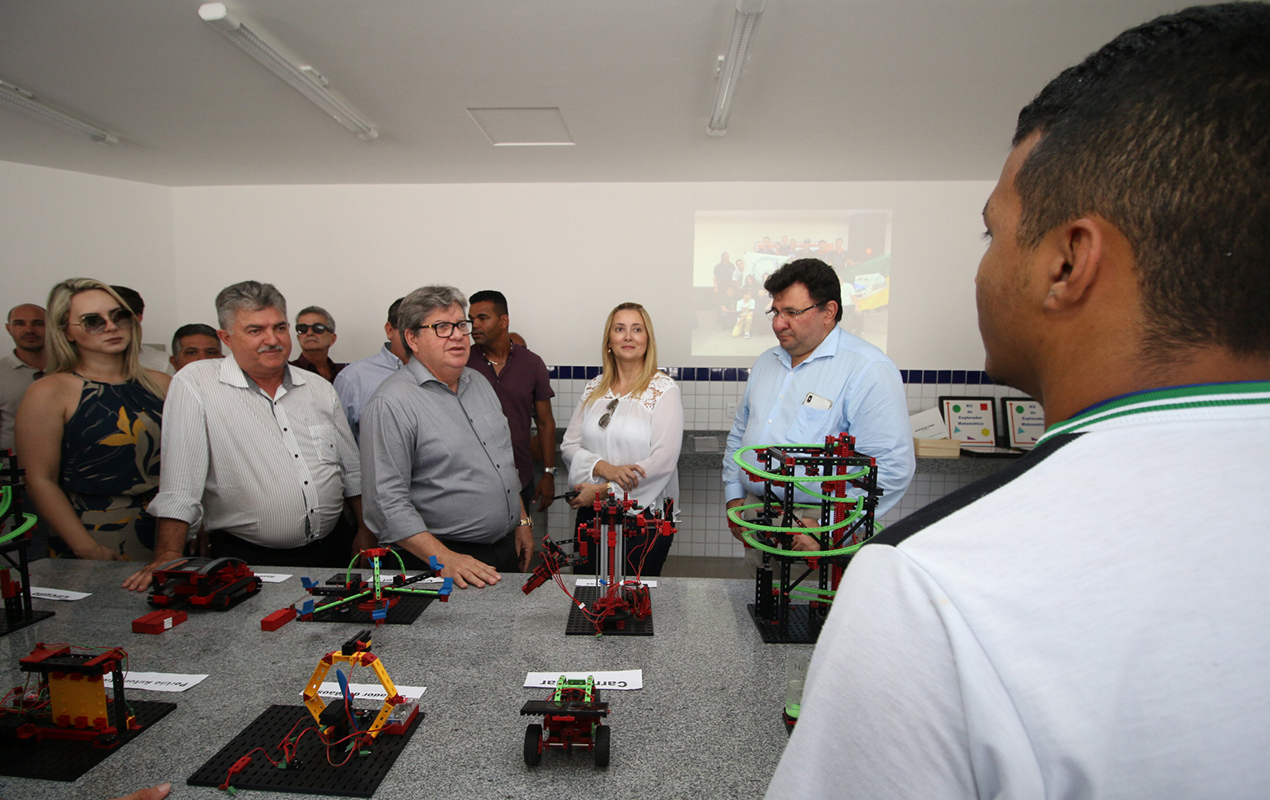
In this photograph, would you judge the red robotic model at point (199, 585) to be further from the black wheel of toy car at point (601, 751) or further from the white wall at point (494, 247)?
the white wall at point (494, 247)

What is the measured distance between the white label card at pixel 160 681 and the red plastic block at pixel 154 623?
0.70ft

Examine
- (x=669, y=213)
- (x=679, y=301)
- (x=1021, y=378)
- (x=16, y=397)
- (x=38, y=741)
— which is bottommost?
(x=38, y=741)

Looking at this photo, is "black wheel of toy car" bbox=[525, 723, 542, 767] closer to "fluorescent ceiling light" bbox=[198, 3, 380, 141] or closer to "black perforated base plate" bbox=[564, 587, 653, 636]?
"black perforated base plate" bbox=[564, 587, 653, 636]

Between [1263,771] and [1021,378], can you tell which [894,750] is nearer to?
[1263,771]

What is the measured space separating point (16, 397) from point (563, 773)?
448cm

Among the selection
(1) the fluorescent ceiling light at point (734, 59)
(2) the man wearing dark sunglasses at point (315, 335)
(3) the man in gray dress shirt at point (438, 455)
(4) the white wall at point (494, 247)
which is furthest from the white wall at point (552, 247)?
(3) the man in gray dress shirt at point (438, 455)

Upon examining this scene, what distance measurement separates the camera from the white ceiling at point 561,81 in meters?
2.44

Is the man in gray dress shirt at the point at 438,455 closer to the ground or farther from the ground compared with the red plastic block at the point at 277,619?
farther from the ground

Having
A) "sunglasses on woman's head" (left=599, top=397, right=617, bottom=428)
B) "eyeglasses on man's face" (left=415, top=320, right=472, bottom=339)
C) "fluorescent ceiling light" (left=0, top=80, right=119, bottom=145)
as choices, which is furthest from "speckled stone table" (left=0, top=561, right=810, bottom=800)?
"fluorescent ceiling light" (left=0, top=80, right=119, bottom=145)

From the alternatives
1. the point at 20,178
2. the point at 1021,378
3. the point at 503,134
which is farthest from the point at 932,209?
the point at 20,178

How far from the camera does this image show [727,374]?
4.97m

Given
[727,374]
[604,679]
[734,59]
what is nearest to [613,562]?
[604,679]

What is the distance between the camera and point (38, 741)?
117cm

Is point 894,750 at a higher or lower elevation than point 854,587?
lower
